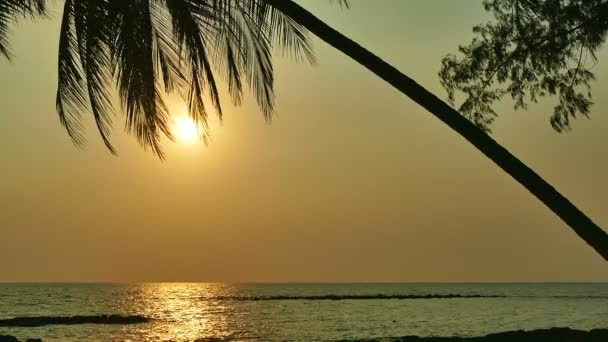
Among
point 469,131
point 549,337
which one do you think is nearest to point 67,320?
point 549,337

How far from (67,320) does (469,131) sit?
4114 cm

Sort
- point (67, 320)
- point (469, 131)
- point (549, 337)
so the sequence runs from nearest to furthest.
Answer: point (469, 131) < point (549, 337) < point (67, 320)

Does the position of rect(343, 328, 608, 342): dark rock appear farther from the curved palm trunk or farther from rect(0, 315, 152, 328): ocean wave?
rect(0, 315, 152, 328): ocean wave

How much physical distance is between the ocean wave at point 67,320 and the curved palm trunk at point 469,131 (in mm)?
38111

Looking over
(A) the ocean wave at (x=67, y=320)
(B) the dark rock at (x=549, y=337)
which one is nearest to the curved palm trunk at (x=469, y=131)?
(B) the dark rock at (x=549, y=337)

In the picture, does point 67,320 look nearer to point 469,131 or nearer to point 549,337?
point 549,337

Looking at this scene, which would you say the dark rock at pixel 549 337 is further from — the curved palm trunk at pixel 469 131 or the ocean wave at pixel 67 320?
the ocean wave at pixel 67 320

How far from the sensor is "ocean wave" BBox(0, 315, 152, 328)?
139ft

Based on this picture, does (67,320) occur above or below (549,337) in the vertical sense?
above

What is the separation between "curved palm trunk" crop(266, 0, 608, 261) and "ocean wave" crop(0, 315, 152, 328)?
125 feet

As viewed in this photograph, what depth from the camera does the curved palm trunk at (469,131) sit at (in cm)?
683

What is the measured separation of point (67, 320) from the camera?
146ft

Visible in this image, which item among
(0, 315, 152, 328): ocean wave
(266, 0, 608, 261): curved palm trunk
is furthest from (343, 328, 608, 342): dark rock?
(0, 315, 152, 328): ocean wave

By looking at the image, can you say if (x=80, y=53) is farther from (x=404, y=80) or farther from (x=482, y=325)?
(x=482, y=325)
